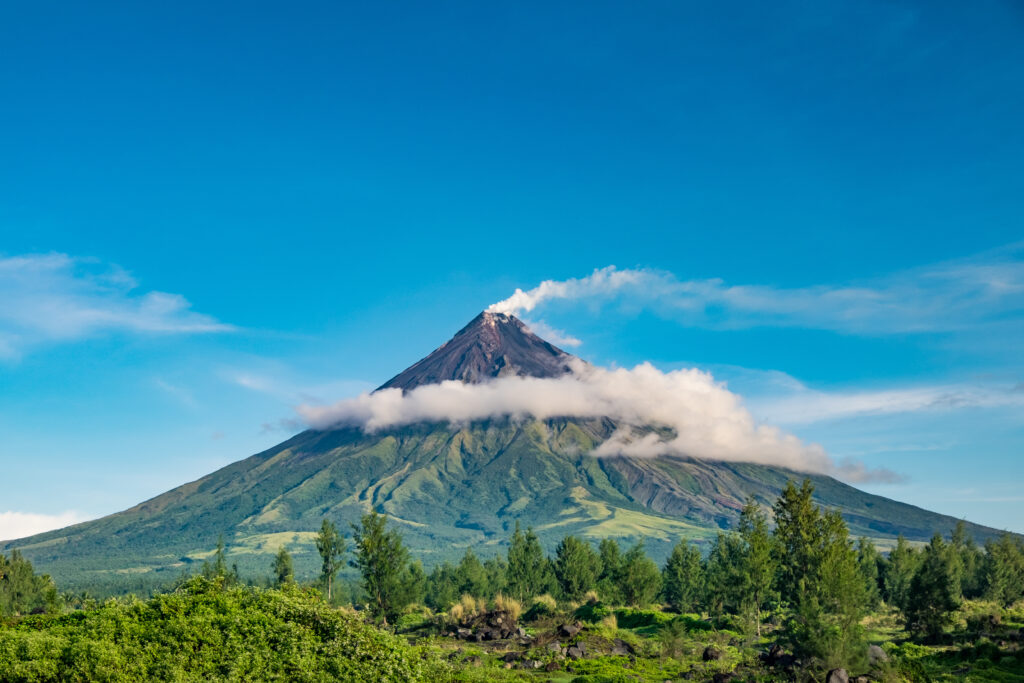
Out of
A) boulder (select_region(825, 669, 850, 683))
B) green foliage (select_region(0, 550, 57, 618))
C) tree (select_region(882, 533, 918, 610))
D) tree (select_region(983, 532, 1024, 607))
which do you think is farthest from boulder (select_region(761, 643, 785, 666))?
green foliage (select_region(0, 550, 57, 618))

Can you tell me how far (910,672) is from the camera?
27.6m

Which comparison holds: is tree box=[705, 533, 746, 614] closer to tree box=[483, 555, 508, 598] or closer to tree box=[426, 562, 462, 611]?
tree box=[426, 562, 462, 611]

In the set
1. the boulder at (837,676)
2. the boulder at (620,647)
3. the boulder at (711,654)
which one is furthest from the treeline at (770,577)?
the boulder at (620,647)

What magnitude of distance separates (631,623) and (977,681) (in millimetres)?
26792

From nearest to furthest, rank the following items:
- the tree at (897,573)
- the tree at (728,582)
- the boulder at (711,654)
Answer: the boulder at (711,654)
the tree at (728,582)
the tree at (897,573)

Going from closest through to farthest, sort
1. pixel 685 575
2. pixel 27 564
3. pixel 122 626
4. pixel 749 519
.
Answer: pixel 122 626
pixel 749 519
pixel 685 575
pixel 27 564

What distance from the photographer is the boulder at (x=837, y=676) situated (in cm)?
2538

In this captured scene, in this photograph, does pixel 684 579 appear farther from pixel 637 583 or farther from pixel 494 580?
pixel 494 580

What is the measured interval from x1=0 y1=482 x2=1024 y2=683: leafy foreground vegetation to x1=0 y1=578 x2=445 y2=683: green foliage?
52 mm

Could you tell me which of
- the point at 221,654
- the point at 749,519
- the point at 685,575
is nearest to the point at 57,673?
the point at 221,654

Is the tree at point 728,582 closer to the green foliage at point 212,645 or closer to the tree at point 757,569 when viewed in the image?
the tree at point 757,569

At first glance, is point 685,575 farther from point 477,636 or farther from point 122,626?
point 122,626

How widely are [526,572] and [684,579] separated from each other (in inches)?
726

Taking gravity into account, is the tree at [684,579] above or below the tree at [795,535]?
below
